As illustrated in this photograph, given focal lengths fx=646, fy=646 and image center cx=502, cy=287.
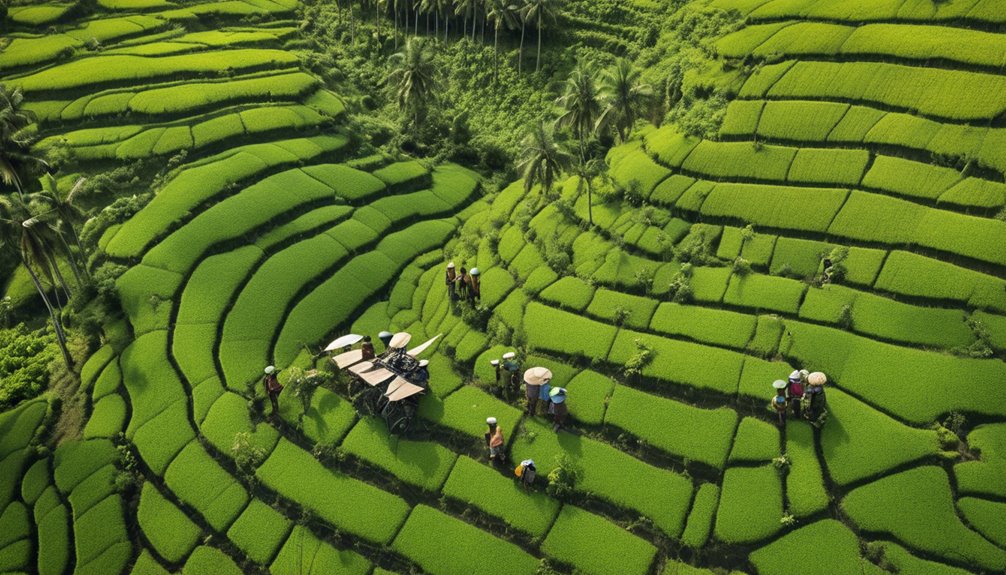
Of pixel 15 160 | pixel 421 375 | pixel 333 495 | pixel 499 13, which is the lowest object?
pixel 333 495

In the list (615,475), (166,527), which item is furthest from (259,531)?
(615,475)

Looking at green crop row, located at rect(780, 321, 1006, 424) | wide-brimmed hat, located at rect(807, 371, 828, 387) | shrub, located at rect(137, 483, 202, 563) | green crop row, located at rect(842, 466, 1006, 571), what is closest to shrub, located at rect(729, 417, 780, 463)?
wide-brimmed hat, located at rect(807, 371, 828, 387)

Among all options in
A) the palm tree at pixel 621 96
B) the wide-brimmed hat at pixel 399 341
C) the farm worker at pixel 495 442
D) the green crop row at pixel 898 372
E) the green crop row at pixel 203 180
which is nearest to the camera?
the green crop row at pixel 898 372

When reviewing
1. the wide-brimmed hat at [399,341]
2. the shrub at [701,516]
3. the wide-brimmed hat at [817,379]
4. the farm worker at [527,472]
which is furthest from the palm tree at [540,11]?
the shrub at [701,516]

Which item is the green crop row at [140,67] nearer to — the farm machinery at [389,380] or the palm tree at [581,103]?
the palm tree at [581,103]

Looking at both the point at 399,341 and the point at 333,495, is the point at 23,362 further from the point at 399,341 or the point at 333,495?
the point at 399,341

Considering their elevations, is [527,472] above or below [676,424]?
below
